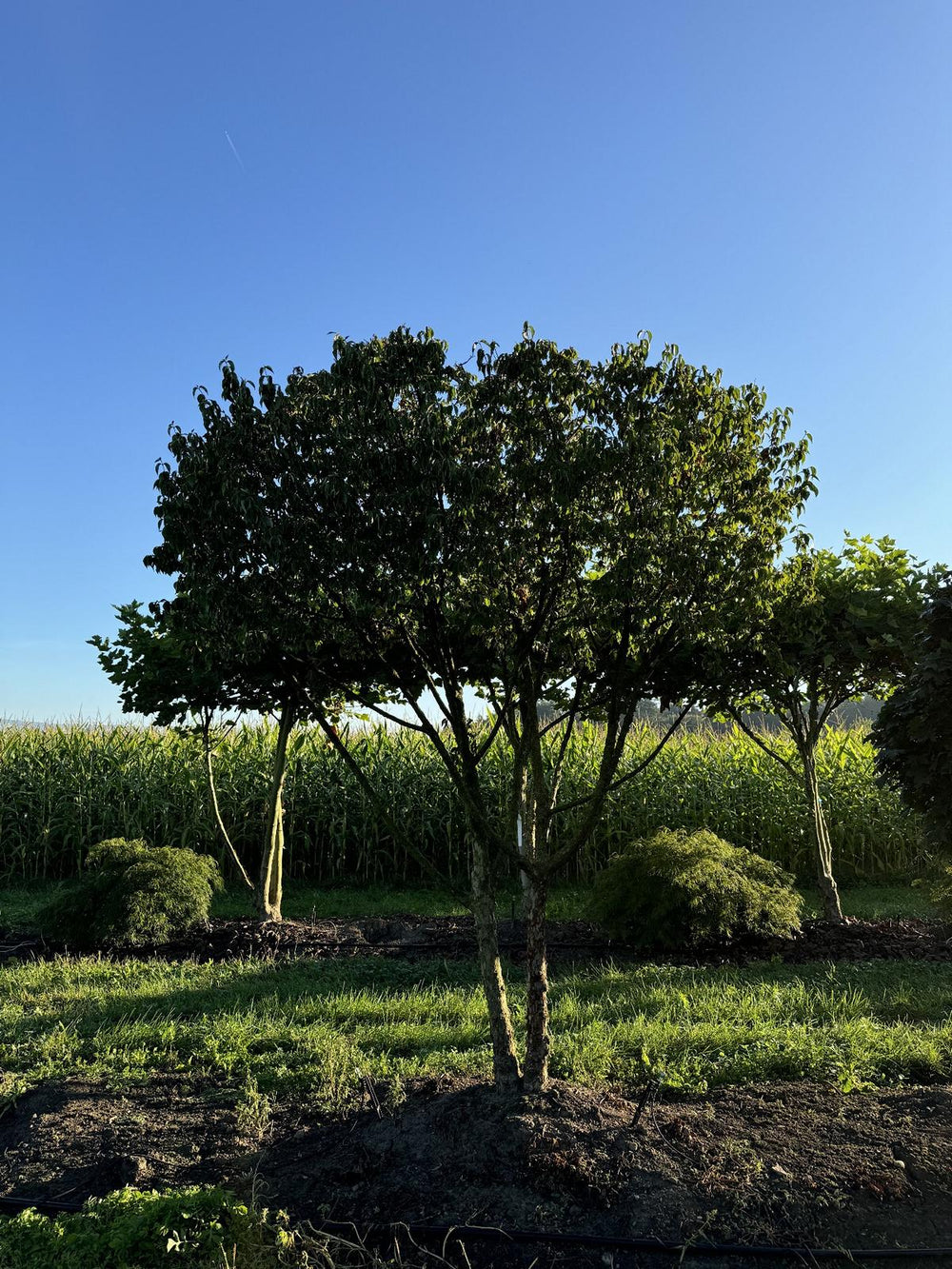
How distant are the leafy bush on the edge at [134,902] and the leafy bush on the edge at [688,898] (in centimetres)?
385

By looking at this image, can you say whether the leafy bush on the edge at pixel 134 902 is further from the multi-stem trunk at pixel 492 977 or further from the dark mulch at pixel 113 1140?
the multi-stem trunk at pixel 492 977

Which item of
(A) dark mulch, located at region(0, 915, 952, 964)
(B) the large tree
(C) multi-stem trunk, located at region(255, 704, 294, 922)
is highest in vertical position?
(B) the large tree

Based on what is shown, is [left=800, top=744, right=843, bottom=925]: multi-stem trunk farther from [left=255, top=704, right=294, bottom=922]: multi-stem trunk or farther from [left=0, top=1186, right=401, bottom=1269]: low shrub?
[left=0, top=1186, right=401, bottom=1269]: low shrub

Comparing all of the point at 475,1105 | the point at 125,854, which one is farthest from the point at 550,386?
the point at 125,854

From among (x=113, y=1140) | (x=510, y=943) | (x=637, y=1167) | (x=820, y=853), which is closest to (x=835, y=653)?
(x=820, y=853)

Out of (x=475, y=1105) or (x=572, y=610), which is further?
(x=572, y=610)

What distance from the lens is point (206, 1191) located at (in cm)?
312

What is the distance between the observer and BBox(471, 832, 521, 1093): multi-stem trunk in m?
3.82

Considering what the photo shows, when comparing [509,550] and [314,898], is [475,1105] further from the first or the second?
[314,898]

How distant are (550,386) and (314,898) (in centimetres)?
925

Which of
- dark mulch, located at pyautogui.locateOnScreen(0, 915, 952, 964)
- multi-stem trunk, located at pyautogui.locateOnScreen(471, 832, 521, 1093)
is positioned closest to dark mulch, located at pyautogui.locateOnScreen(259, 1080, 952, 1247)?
multi-stem trunk, located at pyautogui.locateOnScreen(471, 832, 521, 1093)

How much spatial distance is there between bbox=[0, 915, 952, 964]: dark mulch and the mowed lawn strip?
0.46m

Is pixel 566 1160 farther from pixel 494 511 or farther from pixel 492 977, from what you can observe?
pixel 494 511

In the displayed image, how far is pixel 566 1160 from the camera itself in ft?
10.7
